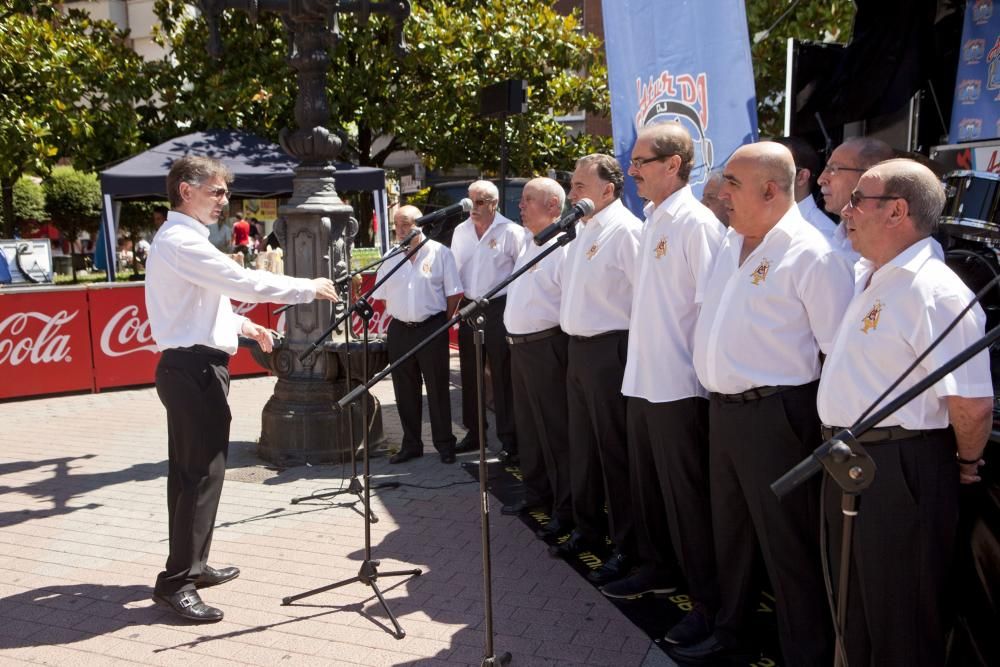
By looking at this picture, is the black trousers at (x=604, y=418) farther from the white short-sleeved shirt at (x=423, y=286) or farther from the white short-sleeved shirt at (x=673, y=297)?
the white short-sleeved shirt at (x=423, y=286)

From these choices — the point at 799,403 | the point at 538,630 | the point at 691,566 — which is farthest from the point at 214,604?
the point at 799,403

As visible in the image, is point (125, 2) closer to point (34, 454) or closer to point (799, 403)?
point (34, 454)

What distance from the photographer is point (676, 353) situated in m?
3.92

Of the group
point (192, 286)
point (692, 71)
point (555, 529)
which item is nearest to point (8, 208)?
point (192, 286)

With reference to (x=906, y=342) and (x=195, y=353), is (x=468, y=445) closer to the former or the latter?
(x=195, y=353)

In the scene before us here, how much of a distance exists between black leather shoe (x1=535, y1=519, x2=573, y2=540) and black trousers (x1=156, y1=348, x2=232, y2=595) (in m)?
1.95

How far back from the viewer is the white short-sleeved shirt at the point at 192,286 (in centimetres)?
419

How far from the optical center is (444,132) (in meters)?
16.0

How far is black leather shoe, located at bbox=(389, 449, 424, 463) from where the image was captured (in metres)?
7.23

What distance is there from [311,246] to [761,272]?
187 inches

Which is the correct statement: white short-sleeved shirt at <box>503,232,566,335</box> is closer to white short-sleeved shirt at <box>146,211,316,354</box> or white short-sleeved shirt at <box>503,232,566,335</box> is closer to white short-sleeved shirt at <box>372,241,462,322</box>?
white short-sleeved shirt at <box>146,211,316,354</box>

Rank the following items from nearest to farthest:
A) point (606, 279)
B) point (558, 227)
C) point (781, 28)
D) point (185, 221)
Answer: point (558, 227)
point (185, 221)
point (606, 279)
point (781, 28)

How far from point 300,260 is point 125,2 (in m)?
30.6

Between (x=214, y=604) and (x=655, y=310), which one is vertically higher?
(x=655, y=310)
